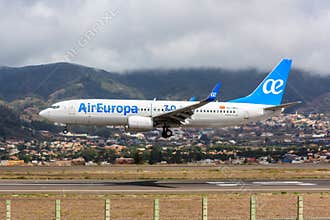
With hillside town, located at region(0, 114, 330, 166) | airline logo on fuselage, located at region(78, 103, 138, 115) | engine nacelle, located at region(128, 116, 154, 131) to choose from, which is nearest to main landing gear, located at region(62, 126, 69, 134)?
airline logo on fuselage, located at region(78, 103, 138, 115)

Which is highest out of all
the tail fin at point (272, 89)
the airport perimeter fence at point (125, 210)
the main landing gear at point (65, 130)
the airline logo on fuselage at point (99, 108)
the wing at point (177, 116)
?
the tail fin at point (272, 89)

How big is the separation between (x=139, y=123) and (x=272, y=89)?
2077 cm

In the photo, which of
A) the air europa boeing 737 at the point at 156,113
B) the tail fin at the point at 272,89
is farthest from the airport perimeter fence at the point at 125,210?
the tail fin at the point at 272,89

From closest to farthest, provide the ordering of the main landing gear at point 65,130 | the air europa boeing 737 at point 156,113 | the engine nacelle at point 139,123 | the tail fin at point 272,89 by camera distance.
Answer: the engine nacelle at point 139,123 < the air europa boeing 737 at point 156,113 < the main landing gear at point 65,130 < the tail fin at point 272,89

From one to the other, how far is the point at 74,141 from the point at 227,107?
381ft

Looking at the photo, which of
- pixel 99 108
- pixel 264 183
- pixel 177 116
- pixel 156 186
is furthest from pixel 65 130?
pixel 264 183

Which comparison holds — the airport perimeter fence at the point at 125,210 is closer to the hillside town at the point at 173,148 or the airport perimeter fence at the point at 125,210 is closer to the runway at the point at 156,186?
the runway at the point at 156,186

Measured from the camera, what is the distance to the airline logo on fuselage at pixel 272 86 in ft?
240

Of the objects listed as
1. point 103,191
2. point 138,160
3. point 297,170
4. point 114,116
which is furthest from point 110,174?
point 138,160

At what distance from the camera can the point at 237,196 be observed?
37.7 meters

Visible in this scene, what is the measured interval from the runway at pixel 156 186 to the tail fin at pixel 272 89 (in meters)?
22.3

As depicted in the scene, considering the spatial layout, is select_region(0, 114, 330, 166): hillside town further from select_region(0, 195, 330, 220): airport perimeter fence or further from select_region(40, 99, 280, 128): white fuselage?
select_region(0, 195, 330, 220): airport perimeter fence

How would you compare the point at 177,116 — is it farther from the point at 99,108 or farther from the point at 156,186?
the point at 156,186

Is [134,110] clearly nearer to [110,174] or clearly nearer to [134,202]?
[110,174]
